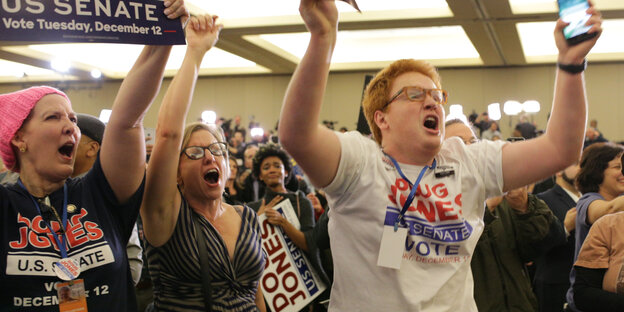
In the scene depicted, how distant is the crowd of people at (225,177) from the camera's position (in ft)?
5.57

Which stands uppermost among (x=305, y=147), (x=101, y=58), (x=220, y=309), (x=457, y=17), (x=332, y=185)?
(x=101, y=58)

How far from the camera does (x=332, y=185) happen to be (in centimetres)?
169

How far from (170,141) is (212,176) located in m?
0.39

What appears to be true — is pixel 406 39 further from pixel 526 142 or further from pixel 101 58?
pixel 526 142

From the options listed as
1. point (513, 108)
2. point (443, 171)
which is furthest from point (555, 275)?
point (513, 108)

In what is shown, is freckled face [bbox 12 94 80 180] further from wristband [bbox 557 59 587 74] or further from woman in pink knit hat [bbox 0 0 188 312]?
wristband [bbox 557 59 587 74]

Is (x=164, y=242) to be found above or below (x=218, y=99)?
below

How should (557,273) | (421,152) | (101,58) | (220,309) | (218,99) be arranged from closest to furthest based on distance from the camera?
1. (421,152)
2. (220,309)
3. (557,273)
4. (101,58)
5. (218,99)

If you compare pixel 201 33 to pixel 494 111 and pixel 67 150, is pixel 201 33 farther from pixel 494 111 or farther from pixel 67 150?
pixel 494 111

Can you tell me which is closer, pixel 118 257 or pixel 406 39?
pixel 118 257

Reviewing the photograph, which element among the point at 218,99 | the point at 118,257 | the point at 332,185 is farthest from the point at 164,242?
the point at 218,99

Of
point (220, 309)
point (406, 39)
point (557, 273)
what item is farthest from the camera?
point (406, 39)

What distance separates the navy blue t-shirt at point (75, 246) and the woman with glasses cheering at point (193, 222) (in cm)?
15

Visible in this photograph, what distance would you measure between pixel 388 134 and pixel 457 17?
892 cm
